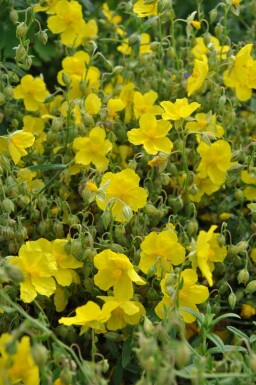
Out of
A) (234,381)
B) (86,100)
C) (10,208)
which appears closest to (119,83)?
(86,100)

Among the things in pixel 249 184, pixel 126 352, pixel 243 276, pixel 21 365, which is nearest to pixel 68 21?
pixel 249 184

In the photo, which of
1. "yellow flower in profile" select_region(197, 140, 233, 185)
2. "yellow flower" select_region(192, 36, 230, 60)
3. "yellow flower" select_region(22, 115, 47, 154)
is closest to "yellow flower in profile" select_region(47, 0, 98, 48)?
"yellow flower" select_region(22, 115, 47, 154)

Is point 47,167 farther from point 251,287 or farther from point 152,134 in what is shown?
point 251,287

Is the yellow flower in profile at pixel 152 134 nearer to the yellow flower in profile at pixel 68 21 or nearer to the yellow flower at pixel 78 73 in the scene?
the yellow flower at pixel 78 73

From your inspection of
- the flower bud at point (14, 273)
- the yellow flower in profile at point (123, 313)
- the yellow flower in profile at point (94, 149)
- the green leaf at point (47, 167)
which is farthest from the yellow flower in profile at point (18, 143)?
the flower bud at point (14, 273)

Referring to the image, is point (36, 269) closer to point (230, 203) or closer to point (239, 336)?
point (239, 336)
